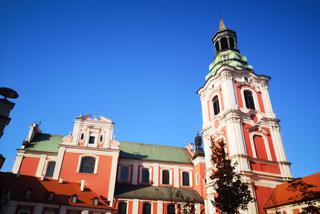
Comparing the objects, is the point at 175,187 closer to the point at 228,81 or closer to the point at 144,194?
the point at 144,194

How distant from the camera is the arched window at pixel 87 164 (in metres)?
25.3

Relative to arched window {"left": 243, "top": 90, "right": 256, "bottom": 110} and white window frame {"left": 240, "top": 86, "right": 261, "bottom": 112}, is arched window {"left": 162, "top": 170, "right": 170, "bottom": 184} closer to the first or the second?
white window frame {"left": 240, "top": 86, "right": 261, "bottom": 112}

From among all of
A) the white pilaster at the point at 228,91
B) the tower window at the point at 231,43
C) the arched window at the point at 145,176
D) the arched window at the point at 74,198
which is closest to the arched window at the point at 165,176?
the arched window at the point at 145,176

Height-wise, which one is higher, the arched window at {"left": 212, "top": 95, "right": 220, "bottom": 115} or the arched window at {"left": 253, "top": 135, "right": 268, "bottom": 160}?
the arched window at {"left": 212, "top": 95, "right": 220, "bottom": 115}

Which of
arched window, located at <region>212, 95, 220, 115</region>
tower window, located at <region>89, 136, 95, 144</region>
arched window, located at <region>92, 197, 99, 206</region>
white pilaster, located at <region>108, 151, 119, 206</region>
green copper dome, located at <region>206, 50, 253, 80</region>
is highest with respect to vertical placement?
green copper dome, located at <region>206, 50, 253, 80</region>

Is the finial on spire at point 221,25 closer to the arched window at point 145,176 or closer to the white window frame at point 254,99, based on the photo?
the white window frame at point 254,99

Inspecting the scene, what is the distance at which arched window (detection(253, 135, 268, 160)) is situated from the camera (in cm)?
2200

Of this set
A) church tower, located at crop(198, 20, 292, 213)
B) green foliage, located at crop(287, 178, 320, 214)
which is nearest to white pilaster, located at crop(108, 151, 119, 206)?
church tower, located at crop(198, 20, 292, 213)

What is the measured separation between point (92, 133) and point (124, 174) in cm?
660

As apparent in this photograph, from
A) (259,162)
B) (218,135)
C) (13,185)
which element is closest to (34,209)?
(13,185)

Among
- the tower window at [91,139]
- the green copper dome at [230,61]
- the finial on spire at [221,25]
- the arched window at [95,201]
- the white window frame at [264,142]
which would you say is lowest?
the arched window at [95,201]

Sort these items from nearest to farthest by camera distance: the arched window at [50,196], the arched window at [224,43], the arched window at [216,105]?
the arched window at [50,196] < the arched window at [216,105] < the arched window at [224,43]

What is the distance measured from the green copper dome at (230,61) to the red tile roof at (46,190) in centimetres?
1979

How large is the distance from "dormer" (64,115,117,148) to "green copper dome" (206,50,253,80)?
14.4m
